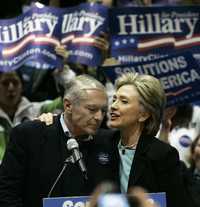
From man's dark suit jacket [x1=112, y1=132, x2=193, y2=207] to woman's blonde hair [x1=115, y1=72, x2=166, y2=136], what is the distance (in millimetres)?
121

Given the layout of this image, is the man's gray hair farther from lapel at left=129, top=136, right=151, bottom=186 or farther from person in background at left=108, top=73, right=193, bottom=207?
lapel at left=129, top=136, right=151, bottom=186

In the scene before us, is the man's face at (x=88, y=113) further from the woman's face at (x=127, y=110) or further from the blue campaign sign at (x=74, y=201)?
the blue campaign sign at (x=74, y=201)

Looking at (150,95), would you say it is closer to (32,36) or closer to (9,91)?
(32,36)

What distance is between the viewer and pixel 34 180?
3170 millimetres

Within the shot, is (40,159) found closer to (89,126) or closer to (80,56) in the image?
(89,126)

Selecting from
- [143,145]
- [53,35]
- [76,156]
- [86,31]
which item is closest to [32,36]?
[53,35]

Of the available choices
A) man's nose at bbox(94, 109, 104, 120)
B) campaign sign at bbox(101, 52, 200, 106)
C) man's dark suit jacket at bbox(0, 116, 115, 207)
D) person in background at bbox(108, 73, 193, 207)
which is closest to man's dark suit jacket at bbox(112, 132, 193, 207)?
person in background at bbox(108, 73, 193, 207)

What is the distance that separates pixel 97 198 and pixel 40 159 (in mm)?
1619

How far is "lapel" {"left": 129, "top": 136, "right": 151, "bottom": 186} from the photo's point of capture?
312 cm

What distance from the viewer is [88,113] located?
10.5 feet

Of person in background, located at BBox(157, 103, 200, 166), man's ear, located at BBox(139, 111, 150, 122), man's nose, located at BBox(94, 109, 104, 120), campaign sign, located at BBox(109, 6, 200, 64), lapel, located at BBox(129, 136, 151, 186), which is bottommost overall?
person in background, located at BBox(157, 103, 200, 166)

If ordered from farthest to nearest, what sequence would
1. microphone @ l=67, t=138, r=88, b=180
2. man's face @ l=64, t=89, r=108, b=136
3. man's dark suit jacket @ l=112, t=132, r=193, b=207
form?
man's face @ l=64, t=89, r=108, b=136, man's dark suit jacket @ l=112, t=132, r=193, b=207, microphone @ l=67, t=138, r=88, b=180

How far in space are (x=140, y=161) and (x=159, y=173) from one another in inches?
4.0

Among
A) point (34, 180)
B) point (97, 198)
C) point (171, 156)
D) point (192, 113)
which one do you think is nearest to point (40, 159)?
point (34, 180)
